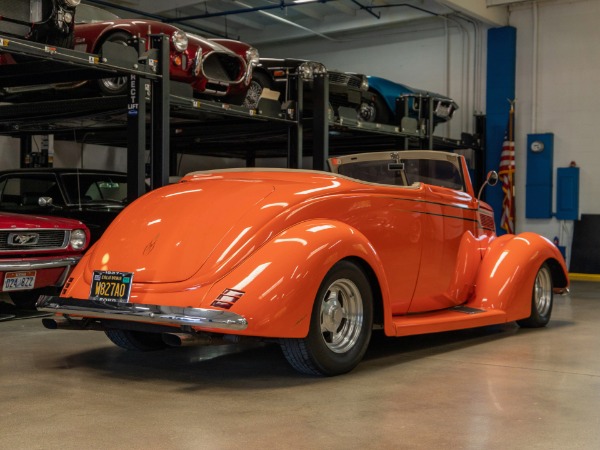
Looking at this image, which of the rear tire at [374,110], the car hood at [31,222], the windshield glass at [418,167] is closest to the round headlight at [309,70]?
the rear tire at [374,110]

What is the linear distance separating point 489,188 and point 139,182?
362 inches

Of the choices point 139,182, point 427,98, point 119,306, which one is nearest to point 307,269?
point 119,306

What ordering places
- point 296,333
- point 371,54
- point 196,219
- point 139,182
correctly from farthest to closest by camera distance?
1. point 371,54
2. point 139,182
3. point 196,219
4. point 296,333

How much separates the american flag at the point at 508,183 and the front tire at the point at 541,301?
7.74 m

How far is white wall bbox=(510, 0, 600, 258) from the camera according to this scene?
14055 millimetres

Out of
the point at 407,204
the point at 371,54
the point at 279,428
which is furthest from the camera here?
the point at 371,54

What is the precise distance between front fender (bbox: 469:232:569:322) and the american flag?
8.08 metres

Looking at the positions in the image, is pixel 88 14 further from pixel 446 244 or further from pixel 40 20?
pixel 446 244

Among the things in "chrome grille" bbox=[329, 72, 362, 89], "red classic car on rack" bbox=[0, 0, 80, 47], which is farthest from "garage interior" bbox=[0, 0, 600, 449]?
"red classic car on rack" bbox=[0, 0, 80, 47]

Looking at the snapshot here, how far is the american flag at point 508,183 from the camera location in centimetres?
1448

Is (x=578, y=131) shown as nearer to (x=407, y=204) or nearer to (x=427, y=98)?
(x=427, y=98)

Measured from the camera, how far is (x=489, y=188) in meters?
15.0

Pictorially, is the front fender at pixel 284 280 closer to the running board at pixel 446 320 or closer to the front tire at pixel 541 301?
the running board at pixel 446 320

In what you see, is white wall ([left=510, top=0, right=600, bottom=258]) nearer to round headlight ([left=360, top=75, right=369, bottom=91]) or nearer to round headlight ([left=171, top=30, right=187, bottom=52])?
round headlight ([left=360, top=75, right=369, bottom=91])
